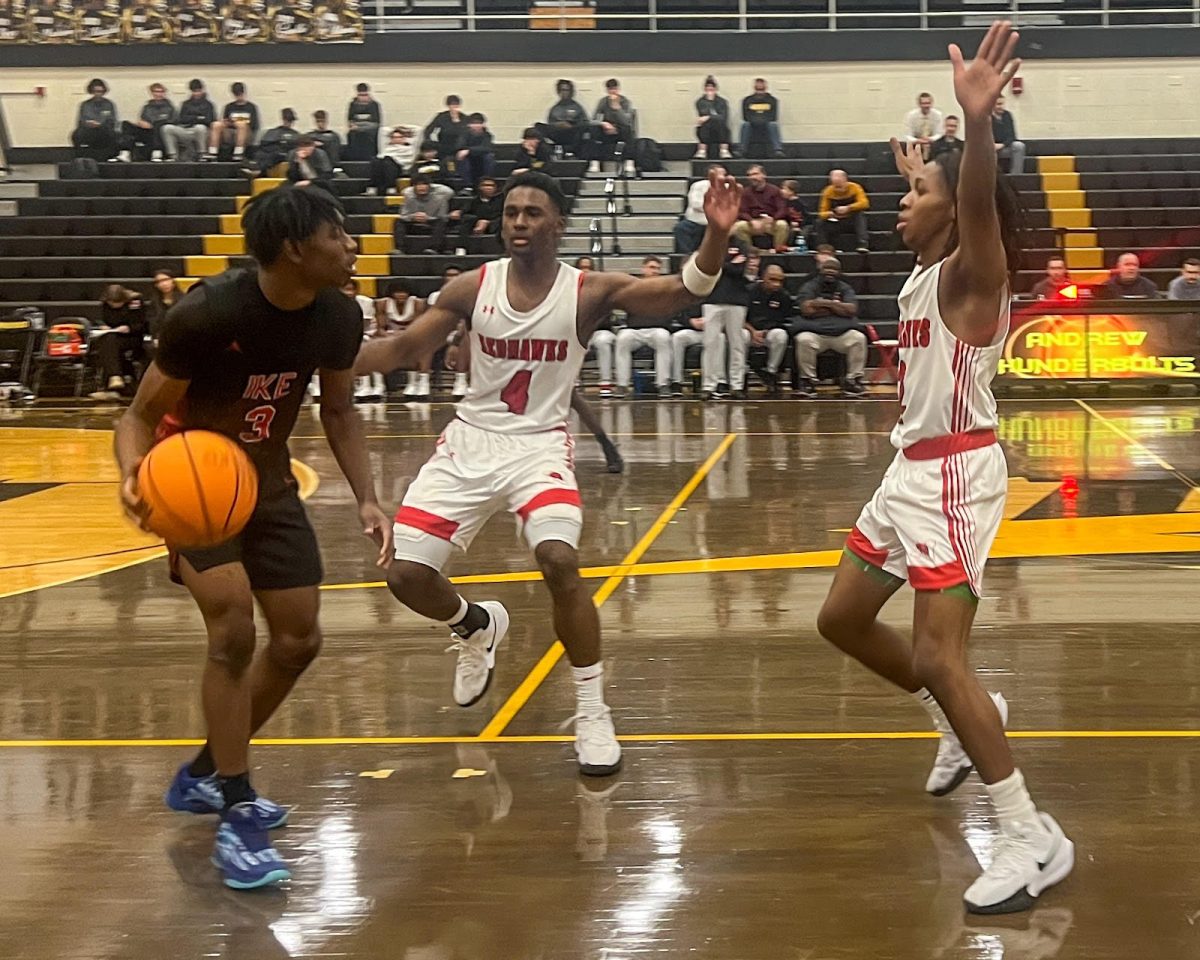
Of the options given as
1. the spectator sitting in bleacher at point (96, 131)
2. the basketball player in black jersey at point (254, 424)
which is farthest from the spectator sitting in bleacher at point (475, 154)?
the basketball player in black jersey at point (254, 424)

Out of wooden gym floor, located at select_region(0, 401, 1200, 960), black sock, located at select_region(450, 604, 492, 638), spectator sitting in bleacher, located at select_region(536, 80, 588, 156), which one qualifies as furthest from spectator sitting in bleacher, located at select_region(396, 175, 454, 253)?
black sock, located at select_region(450, 604, 492, 638)

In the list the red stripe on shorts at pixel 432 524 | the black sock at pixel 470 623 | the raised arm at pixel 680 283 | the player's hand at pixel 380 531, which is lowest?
the black sock at pixel 470 623

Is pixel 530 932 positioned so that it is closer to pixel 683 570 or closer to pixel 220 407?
pixel 220 407

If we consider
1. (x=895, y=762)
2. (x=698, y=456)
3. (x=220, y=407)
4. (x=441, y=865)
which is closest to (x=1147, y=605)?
(x=895, y=762)

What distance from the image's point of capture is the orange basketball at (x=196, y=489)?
382 centimetres

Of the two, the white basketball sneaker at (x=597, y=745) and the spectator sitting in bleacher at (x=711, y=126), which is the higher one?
the spectator sitting in bleacher at (x=711, y=126)

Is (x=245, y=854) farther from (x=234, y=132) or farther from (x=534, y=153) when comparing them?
(x=234, y=132)

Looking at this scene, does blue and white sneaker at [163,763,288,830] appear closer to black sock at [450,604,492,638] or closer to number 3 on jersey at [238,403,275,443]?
number 3 on jersey at [238,403,275,443]

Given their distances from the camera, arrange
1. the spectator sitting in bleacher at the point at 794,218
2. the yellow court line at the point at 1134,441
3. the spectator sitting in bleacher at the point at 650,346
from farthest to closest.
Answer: the spectator sitting in bleacher at the point at 794,218 → the spectator sitting in bleacher at the point at 650,346 → the yellow court line at the point at 1134,441

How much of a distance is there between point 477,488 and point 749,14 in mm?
20548

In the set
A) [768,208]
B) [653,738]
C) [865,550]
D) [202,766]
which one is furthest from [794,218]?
[202,766]

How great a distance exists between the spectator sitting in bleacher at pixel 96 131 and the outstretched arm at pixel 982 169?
2087cm

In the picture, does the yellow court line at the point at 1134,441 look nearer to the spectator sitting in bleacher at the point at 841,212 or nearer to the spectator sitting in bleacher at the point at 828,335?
the spectator sitting in bleacher at the point at 828,335

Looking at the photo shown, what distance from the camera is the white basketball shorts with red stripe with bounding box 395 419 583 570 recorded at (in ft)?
17.3
